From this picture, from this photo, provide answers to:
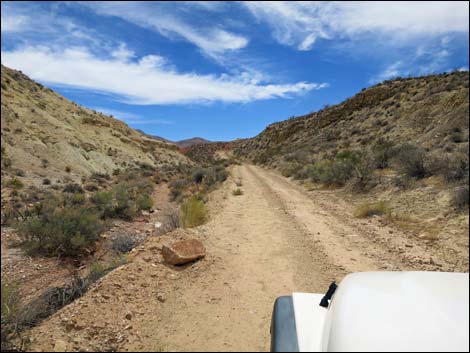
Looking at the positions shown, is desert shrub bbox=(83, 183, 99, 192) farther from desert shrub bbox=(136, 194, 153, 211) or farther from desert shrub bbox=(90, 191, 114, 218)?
desert shrub bbox=(136, 194, 153, 211)

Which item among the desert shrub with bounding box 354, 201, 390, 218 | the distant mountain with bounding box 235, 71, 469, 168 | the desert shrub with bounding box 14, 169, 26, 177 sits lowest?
the desert shrub with bounding box 354, 201, 390, 218

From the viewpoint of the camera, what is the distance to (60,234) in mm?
10016

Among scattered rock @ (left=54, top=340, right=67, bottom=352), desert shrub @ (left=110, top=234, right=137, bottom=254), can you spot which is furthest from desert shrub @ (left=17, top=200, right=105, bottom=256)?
scattered rock @ (left=54, top=340, right=67, bottom=352)

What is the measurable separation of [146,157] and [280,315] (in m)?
48.4

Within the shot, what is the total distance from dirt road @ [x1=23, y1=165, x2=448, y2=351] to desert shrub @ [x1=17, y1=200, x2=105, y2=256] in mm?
3943

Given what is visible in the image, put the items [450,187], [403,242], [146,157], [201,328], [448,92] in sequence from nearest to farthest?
[201,328]
[403,242]
[450,187]
[448,92]
[146,157]

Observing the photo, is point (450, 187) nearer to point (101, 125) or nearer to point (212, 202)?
point (212, 202)

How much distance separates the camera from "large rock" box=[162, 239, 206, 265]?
6090mm

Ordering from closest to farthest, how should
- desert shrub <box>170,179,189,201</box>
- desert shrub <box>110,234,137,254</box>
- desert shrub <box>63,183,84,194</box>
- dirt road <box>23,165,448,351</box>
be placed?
dirt road <box>23,165,448,351</box>
desert shrub <box>110,234,137,254</box>
desert shrub <box>63,183,84,194</box>
desert shrub <box>170,179,189,201</box>

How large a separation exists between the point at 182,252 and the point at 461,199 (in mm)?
7166

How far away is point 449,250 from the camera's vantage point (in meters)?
7.22

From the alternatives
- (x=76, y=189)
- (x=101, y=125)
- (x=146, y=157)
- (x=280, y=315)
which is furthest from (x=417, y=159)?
(x=101, y=125)

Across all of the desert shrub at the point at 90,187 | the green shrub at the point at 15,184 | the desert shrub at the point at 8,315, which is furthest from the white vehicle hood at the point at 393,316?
the desert shrub at the point at 90,187

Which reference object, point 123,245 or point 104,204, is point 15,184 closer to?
point 104,204
